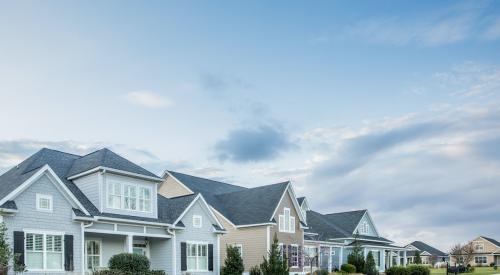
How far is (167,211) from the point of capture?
110 ft

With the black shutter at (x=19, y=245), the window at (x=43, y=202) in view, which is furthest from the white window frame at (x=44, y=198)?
the black shutter at (x=19, y=245)

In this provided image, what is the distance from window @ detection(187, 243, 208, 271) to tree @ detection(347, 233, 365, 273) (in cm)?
1763

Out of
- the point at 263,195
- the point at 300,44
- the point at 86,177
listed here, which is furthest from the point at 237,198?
the point at 300,44

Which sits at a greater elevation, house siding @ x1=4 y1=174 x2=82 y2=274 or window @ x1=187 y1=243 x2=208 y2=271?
house siding @ x1=4 y1=174 x2=82 y2=274

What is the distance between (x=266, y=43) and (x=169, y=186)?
22.0m

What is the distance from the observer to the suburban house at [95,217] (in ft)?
80.5

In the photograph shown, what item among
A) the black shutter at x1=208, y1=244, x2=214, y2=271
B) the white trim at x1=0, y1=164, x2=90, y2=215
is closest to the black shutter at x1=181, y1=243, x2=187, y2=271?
the black shutter at x1=208, y1=244, x2=214, y2=271

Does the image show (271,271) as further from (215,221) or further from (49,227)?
(49,227)

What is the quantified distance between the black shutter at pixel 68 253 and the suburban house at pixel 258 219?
562 inches

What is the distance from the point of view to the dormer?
95.0 ft

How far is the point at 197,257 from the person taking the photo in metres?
33.8

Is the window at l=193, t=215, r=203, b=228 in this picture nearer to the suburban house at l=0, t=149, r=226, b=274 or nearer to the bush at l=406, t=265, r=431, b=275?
the suburban house at l=0, t=149, r=226, b=274

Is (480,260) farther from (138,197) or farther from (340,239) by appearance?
(138,197)

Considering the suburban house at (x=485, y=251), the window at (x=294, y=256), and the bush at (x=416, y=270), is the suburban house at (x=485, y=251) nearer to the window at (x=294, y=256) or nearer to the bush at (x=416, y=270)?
the bush at (x=416, y=270)
